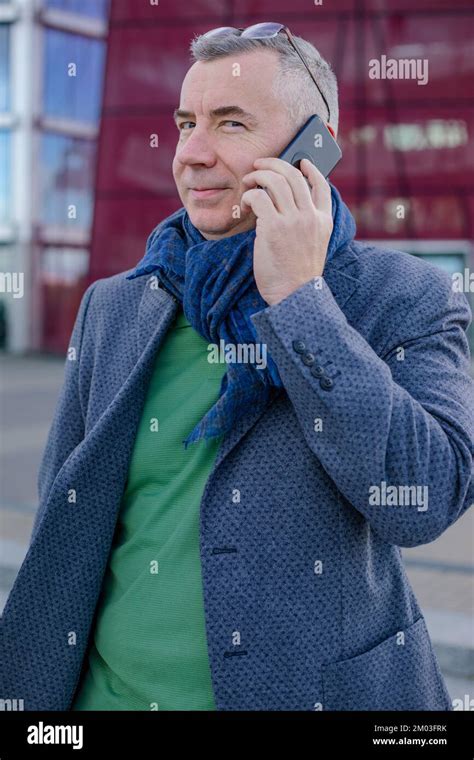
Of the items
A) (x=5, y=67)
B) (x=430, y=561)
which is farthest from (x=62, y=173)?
(x=430, y=561)

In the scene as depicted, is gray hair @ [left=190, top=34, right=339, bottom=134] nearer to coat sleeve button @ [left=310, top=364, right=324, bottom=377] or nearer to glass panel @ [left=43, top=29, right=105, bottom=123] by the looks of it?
coat sleeve button @ [left=310, top=364, right=324, bottom=377]

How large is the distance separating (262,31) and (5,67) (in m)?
24.9

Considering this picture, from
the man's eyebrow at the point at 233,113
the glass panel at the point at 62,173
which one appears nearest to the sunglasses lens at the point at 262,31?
the man's eyebrow at the point at 233,113

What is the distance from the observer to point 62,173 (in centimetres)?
2425

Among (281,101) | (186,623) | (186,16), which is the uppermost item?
(186,16)

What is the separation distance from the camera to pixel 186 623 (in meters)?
1.72

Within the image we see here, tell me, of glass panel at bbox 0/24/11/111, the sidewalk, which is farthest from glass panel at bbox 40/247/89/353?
the sidewalk

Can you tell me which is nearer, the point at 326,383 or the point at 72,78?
the point at 326,383

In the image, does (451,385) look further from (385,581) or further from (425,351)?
(385,581)

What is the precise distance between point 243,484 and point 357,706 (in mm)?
426

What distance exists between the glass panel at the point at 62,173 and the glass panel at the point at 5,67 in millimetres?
1415

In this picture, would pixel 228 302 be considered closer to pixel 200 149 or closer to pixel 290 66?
pixel 200 149

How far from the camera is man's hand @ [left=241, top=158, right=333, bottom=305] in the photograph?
63.1 inches

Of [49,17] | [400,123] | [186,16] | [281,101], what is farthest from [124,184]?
[281,101]
